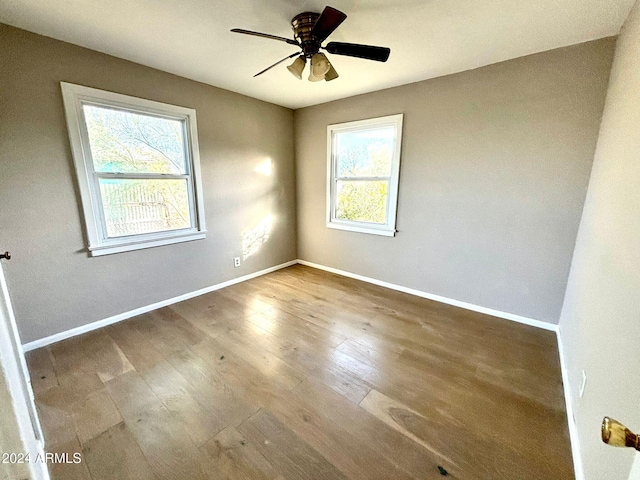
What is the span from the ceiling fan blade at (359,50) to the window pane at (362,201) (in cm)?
170

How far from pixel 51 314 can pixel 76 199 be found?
987mm

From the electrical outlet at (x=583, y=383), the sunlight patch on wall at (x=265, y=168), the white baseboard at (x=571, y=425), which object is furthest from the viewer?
the sunlight patch on wall at (x=265, y=168)

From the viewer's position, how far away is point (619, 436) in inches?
19.3

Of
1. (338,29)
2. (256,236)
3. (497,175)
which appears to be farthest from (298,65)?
(256,236)

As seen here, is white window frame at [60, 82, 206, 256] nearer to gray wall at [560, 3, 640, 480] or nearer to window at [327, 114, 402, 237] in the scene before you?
window at [327, 114, 402, 237]

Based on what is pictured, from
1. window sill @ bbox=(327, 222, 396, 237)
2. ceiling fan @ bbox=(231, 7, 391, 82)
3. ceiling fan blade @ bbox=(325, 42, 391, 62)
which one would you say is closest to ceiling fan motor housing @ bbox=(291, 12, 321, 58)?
ceiling fan @ bbox=(231, 7, 391, 82)

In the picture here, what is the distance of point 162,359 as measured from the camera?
2012 millimetres

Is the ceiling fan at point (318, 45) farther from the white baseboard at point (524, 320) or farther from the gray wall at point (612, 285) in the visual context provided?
the white baseboard at point (524, 320)

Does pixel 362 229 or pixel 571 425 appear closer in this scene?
pixel 571 425

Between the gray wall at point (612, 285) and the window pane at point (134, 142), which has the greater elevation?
the window pane at point (134, 142)

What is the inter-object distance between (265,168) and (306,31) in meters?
2.10

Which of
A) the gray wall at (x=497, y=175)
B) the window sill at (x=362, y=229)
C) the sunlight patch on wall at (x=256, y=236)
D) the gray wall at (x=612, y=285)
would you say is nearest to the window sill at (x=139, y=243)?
the sunlight patch on wall at (x=256, y=236)

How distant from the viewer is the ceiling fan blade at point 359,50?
164 cm

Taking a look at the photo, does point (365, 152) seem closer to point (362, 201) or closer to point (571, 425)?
point (362, 201)
